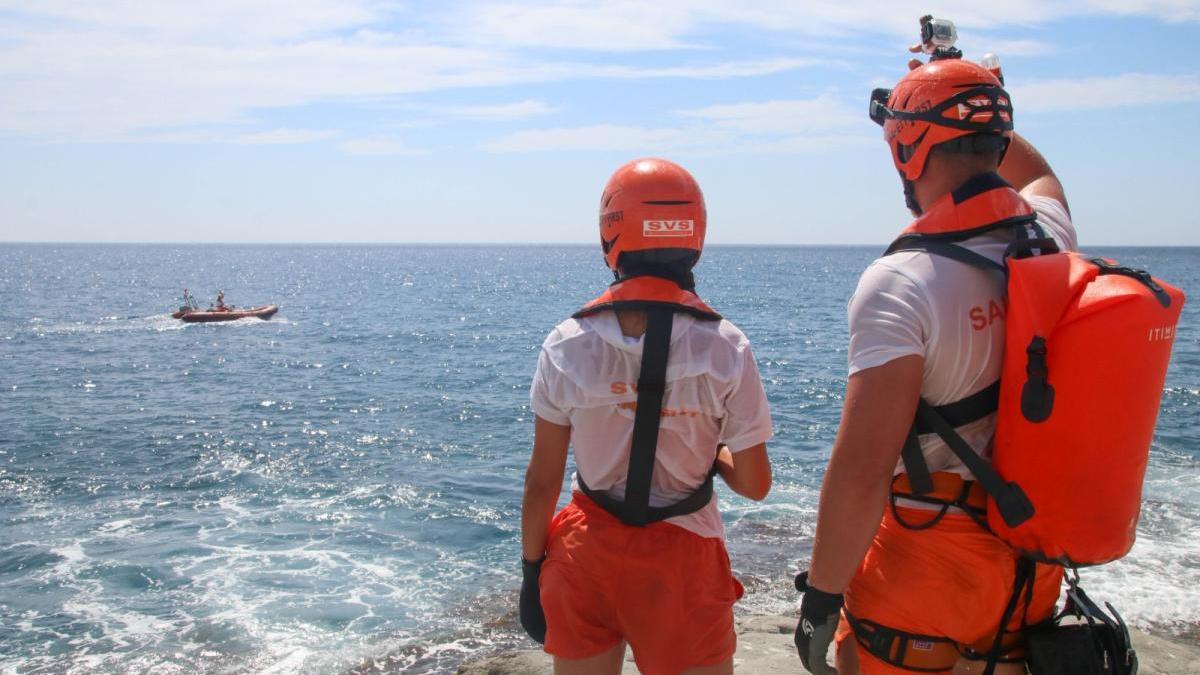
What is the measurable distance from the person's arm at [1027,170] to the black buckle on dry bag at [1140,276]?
1107 mm

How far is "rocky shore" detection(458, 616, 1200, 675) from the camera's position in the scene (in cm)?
716

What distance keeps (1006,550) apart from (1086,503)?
1.15ft

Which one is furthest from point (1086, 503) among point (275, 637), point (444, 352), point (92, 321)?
point (92, 321)

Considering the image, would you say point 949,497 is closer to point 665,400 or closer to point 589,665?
point 665,400

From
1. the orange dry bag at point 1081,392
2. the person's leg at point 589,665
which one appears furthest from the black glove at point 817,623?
the person's leg at point 589,665

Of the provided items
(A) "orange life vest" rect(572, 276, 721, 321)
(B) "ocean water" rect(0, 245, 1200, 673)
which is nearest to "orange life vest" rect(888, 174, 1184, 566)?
(A) "orange life vest" rect(572, 276, 721, 321)

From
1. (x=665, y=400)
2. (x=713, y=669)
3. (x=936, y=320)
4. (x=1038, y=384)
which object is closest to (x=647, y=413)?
(x=665, y=400)

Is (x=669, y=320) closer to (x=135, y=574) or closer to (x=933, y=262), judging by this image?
(x=933, y=262)

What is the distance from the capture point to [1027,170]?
3803 millimetres

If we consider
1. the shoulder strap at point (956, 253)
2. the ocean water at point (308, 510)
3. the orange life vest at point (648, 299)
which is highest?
the shoulder strap at point (956, 253)

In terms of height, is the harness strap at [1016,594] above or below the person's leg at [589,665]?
above

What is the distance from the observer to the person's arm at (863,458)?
2693 mm

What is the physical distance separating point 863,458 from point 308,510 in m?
15.0

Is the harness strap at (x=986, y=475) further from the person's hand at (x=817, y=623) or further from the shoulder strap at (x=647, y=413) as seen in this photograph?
the shoulder strap at (x=647, y=413)
